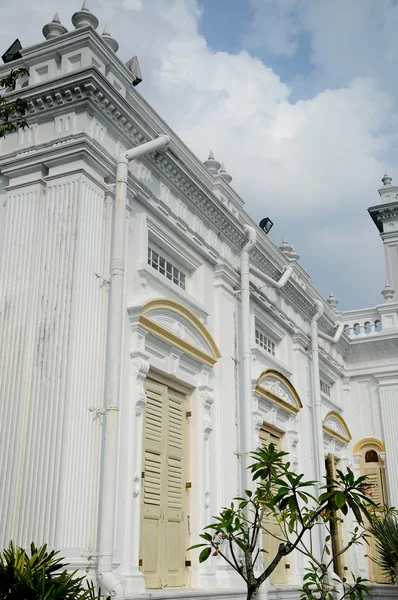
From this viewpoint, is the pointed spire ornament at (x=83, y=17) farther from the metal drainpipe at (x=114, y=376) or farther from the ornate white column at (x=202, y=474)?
the ornate white column at (x=202, y=474)

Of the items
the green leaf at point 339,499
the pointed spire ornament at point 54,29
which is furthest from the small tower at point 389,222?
the green leaf at point 339,499

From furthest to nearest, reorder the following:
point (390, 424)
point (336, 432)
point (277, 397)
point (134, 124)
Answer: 1. point (390, 424)
2. point (336, 432)
3. point (277, 397)
4. point (134, 124)

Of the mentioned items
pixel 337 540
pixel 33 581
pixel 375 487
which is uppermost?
pixel 375 487

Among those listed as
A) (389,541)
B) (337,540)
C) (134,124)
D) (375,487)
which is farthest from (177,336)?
(375,487)

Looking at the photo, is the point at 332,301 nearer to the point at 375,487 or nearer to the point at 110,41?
the point at 375,487

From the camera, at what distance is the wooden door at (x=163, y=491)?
8953 millimetres

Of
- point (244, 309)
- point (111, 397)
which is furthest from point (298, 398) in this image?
point (111, 397)

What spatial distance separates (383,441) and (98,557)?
1246 cm

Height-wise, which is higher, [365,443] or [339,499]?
[365,443]

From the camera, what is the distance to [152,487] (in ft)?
30.1

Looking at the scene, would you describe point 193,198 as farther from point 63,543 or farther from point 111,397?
point 63,543

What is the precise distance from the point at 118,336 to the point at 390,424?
11907 mm

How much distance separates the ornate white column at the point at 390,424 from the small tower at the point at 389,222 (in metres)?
5.98

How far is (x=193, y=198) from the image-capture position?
448 inches
